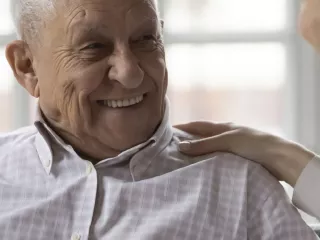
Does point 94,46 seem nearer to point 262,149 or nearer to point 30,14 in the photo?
point 30,14

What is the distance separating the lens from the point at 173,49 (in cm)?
274

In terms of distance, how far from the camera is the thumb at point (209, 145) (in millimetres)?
1478

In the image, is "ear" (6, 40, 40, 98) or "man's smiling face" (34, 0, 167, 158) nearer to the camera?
"man's smiling face" (34, 0, 167, 158)

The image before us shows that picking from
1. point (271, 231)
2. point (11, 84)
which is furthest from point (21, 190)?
point (11, 84)

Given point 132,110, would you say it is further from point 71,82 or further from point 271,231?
point 271,231

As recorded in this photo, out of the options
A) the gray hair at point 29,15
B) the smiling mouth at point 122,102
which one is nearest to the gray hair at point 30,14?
the gray hair at point 29,15

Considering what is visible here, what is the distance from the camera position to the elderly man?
1.38 metres

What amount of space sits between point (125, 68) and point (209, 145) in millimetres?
297

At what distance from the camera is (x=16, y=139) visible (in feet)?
5.57

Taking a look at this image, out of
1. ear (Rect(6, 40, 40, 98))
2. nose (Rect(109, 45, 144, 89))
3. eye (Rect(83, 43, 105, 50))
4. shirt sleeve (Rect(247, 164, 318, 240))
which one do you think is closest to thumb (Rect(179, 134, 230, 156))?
shirt sleeve (Rect(247, 164, 318, 240))

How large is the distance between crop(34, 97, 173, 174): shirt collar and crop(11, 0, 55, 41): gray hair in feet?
0.71

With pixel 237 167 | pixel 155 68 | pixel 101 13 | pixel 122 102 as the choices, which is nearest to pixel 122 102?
pixel 122 102

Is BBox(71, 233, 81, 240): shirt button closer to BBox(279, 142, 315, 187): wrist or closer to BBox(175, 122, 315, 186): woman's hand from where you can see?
BBox(175, 122, 315, 186): woman's hand

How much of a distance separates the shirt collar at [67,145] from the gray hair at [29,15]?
22 cm
